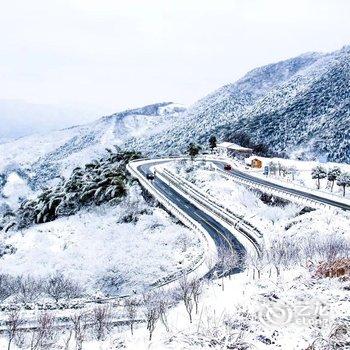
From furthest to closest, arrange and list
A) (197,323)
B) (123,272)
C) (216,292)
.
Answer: (123,272) < (216,292) < (197,323)

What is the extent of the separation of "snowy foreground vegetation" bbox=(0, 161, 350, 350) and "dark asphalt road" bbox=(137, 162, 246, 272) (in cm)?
294

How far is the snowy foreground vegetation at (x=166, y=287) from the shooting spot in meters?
22.8

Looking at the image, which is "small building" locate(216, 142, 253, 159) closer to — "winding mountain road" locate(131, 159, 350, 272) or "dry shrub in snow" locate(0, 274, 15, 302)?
"winding mountain road" locate(131, 159, 350, 272)

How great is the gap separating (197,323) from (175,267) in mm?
25173

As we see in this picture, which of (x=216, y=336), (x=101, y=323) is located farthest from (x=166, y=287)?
(x=216, y=336)

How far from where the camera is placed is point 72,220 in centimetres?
7081

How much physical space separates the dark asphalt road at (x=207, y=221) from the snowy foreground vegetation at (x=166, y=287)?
2944 mm

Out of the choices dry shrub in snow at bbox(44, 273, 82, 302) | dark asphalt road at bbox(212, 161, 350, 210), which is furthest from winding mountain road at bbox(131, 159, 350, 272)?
dry shrub in snow at bbox(44, 273, 82, 302)

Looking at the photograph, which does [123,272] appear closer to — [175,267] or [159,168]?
[175,267]

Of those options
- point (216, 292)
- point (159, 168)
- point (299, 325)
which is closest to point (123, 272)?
point (216, 292)

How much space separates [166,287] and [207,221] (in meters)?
22.6

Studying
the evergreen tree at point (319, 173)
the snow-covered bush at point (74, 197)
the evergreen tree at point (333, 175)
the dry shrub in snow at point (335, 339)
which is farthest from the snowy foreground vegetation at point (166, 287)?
the evergreen tree at point (319, 173)

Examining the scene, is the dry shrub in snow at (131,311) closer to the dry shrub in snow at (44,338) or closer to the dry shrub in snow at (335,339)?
the dry shrub in snow at (44,338)

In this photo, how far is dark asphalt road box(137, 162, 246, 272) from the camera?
53.2 meters
